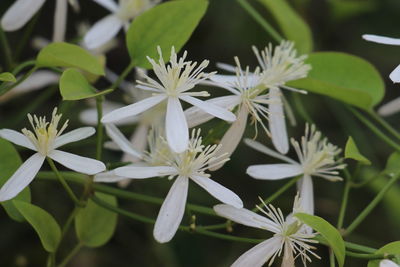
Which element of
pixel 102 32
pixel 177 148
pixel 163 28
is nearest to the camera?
pixel 177 148

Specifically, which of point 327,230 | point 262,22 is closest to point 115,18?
point 262,22

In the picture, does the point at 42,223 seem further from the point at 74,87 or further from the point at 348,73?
the point at 348,73

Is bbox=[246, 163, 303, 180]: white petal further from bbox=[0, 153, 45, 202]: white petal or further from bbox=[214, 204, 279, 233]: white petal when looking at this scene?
bbox=[0, 153, 45, 202]: white petal

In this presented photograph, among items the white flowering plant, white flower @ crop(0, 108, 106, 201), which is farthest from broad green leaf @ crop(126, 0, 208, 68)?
white flower @ crop(0, 108, 106, 201)

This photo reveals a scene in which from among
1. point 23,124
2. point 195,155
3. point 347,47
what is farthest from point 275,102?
point 347,47

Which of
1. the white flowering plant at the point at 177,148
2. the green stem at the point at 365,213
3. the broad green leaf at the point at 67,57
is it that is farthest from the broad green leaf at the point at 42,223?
the green stem at the point at 365,213

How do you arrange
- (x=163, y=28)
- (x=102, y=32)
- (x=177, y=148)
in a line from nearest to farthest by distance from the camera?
(x=177, y=148) → (x=163, y=28) → (x=102, y=32)
